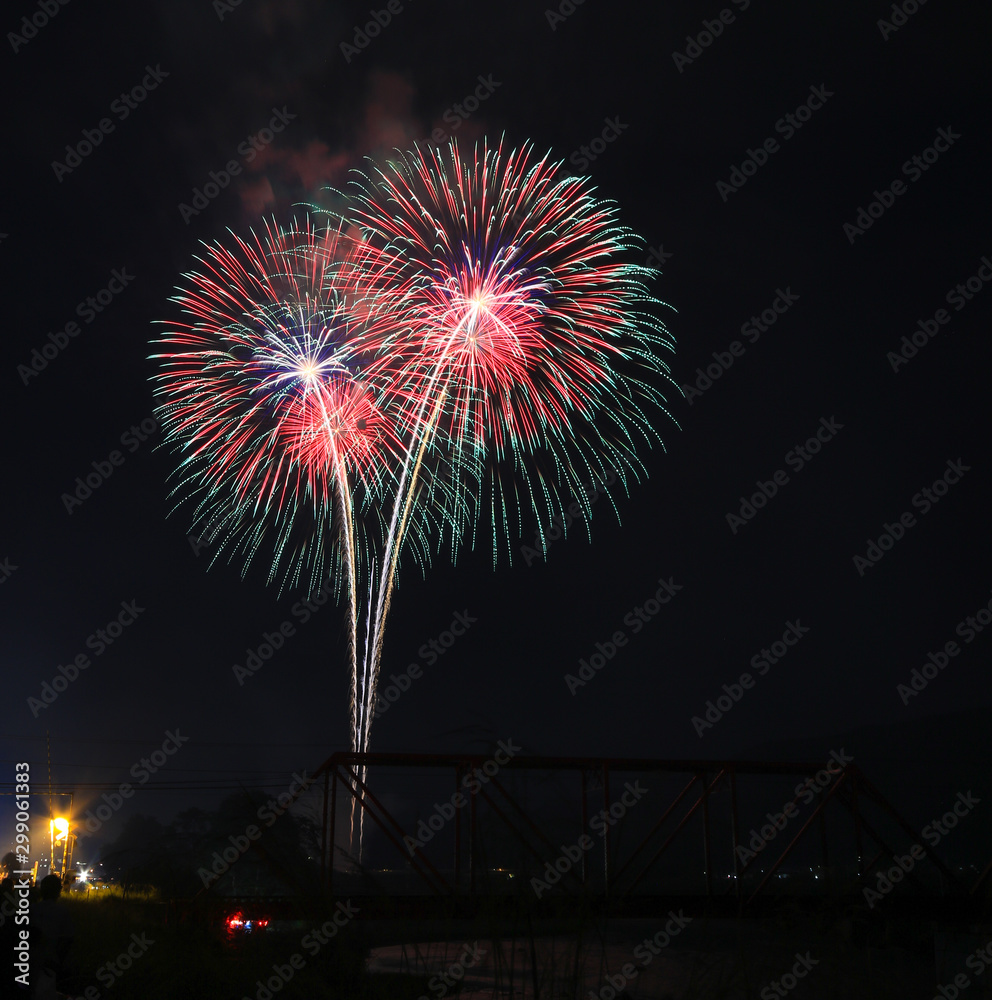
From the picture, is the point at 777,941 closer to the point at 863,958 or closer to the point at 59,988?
the point at 863,958

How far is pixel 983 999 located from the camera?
16.7 meters

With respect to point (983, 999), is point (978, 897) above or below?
above

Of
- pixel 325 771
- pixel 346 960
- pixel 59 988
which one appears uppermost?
pixel 325 771

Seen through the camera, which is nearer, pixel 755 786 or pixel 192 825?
pixel 192 825

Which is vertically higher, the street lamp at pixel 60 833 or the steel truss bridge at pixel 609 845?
the street lamp at pixel 60 833

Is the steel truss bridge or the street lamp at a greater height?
the street lamp

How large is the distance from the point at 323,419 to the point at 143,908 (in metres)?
13.6

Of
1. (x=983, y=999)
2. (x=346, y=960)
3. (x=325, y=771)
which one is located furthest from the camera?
(x=983, y=999)

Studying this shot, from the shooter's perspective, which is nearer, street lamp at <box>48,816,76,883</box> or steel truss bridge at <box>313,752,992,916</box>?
steel truss bridge at <box>313,752,992,916</box>

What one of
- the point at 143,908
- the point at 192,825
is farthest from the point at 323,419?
the point at 192,825

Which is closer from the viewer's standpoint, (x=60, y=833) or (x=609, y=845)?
(x=609, y=845)

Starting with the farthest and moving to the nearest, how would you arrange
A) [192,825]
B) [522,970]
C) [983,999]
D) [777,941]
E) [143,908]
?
[192,825], [983,999], [143,908], [522,970], [777,941]

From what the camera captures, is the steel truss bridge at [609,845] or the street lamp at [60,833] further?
the street lamp at [60,833]

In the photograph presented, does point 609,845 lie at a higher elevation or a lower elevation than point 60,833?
lower
